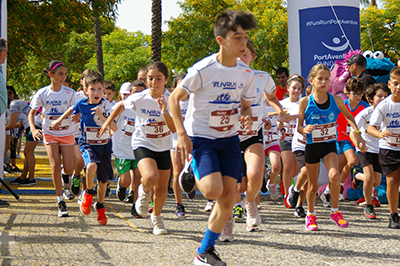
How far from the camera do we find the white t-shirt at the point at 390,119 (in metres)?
6.89

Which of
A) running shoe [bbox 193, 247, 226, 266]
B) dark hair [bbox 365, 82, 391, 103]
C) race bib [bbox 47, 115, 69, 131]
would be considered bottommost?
running shoe [bbox 193, 247, 226, 266]

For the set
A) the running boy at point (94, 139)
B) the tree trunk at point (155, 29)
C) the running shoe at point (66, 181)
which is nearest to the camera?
the running boy at point (94, 139)

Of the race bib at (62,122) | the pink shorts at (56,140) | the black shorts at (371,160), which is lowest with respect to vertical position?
the black shorts at (371,160)

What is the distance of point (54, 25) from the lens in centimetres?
1628

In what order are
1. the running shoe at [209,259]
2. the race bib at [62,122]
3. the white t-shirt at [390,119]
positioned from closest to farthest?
the running shoe at [209,259] < the white t-shirt at [390,119] < the race bib at [62,122]

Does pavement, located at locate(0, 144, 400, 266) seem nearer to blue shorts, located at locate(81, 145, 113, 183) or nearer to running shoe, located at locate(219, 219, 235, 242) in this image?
running shoe, located at locate(219, 219, 235, 242)

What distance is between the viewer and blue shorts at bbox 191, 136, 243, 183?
461cm

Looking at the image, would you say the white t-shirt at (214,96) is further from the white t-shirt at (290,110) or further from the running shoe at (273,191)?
the running shoe at (273,191)

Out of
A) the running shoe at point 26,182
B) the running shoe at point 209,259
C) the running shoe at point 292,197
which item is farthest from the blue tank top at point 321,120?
the running shoe at point 26,182

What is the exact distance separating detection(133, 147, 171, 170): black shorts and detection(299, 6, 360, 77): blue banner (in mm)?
5126

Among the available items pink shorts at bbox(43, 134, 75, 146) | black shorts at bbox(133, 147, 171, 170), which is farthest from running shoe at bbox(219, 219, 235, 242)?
pink shorts at bbox(43, 134, 75, 146)

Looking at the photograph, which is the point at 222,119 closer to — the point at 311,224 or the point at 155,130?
the point at 155,130

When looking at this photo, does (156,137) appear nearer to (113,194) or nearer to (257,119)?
(257,119)

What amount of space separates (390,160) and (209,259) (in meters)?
3.61
